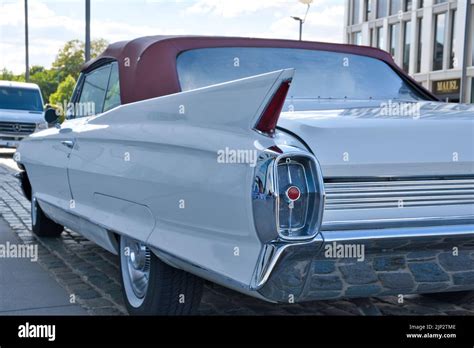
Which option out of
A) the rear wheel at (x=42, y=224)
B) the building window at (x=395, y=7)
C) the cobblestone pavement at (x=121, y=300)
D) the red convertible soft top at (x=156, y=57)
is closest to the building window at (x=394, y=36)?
the building window at (x=395, y=7)

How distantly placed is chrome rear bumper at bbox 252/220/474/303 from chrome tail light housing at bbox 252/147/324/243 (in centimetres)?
6

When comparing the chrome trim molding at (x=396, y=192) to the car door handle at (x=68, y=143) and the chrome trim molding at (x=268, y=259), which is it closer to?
the chrome trim molding at (x=268, y=259)

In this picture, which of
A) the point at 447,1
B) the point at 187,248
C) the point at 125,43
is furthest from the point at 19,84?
the point at 447,1

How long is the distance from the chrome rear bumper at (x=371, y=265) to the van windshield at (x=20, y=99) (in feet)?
59.1

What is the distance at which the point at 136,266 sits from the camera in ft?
12.5

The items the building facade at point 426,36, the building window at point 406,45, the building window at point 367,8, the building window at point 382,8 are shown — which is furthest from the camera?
the building window at point 367,8

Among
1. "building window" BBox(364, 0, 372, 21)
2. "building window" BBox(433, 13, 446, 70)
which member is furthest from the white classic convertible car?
"building window" BBox(364, 0, 372, 21)

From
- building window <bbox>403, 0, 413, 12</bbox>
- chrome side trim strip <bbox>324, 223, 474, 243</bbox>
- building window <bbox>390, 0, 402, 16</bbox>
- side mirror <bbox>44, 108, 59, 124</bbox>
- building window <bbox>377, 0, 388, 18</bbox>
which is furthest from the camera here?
building window <bbox>377, 0, 388, 18</bbox>

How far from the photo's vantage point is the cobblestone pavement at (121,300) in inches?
158

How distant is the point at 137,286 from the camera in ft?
12.5

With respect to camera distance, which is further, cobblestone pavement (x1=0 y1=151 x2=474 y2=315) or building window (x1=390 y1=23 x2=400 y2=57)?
building window (x1=390 y1=23 x2=400 y2=57)

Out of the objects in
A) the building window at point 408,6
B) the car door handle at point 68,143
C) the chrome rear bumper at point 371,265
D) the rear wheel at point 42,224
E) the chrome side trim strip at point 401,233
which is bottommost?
the rear wheel at point 42,224

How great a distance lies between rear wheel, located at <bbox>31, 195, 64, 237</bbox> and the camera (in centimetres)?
630

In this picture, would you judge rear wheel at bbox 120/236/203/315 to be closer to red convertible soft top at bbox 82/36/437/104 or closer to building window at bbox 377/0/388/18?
red convertible soft top at bbox 82/36/437/104
